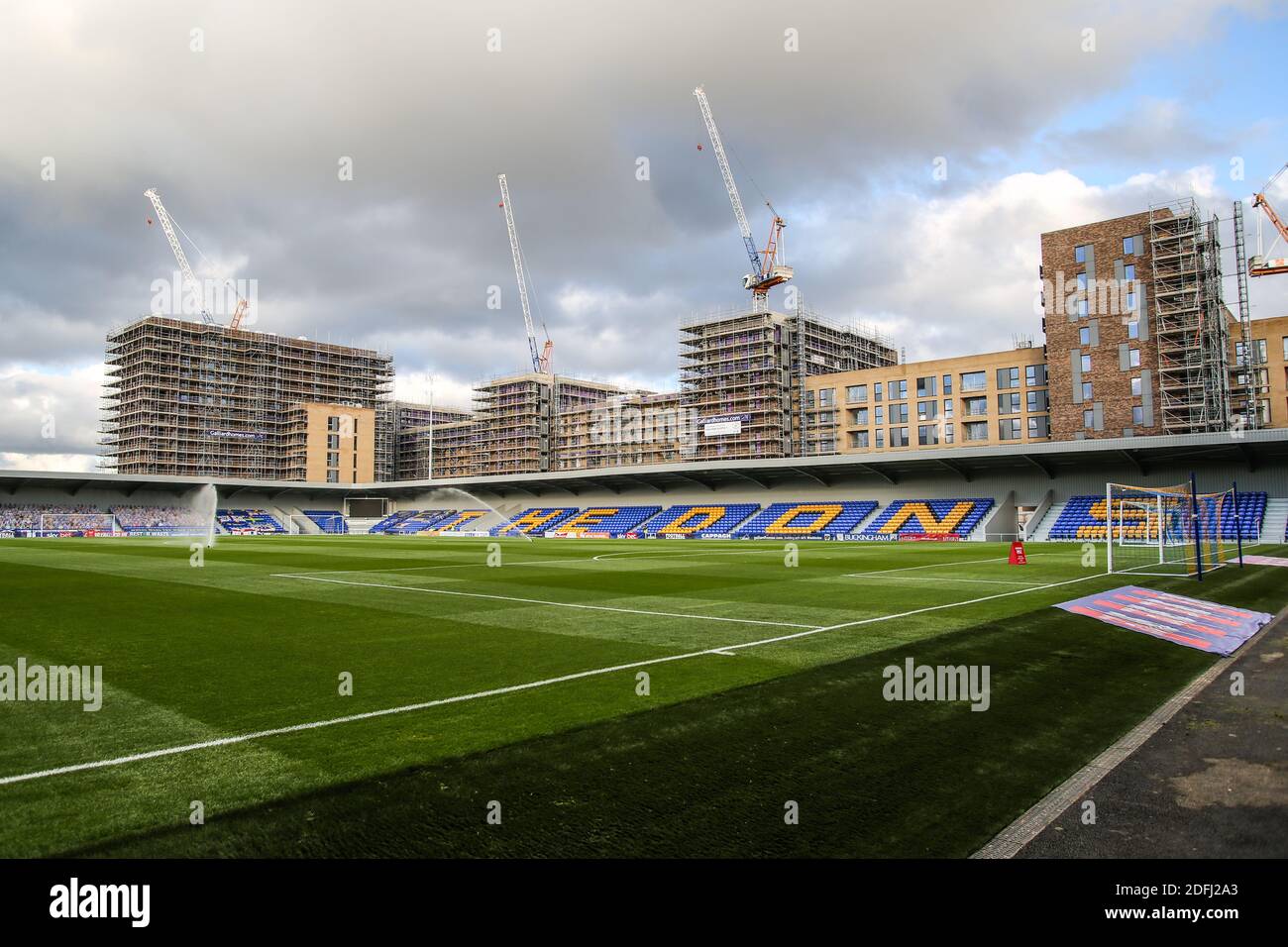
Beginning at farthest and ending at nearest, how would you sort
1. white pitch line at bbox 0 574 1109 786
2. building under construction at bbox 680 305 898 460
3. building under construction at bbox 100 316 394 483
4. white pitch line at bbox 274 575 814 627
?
building under construction at bbox 100 316 394 483 < building under construction at bbox 680 305 898 460 < white pitch line at bbox 274 575 814 627 < white pitch line at bbox 0 574 1109 786

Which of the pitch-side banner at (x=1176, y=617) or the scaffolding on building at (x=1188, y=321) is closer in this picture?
the pitch-side banner at (x=1176, y=617)

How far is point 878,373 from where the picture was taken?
9962 centimetres

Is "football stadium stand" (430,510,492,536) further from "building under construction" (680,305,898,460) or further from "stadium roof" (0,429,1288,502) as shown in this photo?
"building under construction" (680,305,898,460)

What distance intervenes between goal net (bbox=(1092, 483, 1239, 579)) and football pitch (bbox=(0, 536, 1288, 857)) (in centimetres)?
1168

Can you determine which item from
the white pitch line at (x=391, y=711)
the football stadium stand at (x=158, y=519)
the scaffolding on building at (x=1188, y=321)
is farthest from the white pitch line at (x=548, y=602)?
the football stadium stand at (x=158, y=519)

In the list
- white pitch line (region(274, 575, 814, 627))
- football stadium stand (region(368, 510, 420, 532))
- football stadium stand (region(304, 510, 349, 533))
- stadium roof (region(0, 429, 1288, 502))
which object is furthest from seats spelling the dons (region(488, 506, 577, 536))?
white pitch line (region(274, 575, 814, 627))

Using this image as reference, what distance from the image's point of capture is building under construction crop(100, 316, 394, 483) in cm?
13212

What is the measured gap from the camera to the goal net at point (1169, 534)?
84.5 feet

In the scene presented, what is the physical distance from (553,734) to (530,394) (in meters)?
144

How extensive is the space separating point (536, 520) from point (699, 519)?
2310 centimetres

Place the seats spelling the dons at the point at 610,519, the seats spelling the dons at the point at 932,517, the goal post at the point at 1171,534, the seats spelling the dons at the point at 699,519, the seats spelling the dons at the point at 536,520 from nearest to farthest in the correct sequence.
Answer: the goal post at the point at 1171,534, the seats spelling the dons at the point at 932,517, the seats spelling the dons at the point at 699,519, the seats spelling the dons at the point at 610,519, the seats spelling the dons at the point at 536,520

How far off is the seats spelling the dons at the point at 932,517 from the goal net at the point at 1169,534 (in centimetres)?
895

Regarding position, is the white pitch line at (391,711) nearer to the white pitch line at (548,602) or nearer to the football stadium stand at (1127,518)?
the white pitch line at (548,602)
